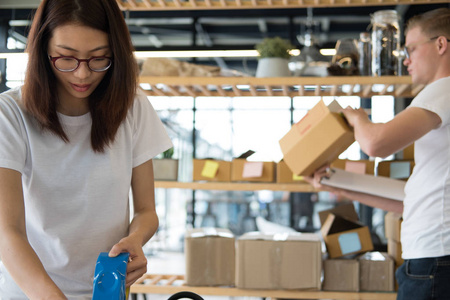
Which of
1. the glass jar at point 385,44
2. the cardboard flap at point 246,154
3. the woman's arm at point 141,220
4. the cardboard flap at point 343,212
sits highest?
the glass jar at point 385,44

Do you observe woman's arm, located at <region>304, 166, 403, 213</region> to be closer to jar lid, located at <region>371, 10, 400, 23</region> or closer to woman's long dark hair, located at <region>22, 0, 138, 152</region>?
jar lid, located at <region>371, 10, 400, 23</region>

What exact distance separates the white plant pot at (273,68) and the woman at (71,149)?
1638 millimetres

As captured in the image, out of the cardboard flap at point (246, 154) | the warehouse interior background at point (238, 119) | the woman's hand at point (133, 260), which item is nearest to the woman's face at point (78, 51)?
the woman's hand at point (133, 260)

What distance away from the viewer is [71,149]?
1.39 m

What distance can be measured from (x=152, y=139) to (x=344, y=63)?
1.82 meters

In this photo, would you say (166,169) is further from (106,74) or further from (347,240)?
(106,74)

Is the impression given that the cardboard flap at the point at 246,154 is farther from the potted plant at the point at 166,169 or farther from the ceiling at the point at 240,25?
the ceiling at the point at 240,25

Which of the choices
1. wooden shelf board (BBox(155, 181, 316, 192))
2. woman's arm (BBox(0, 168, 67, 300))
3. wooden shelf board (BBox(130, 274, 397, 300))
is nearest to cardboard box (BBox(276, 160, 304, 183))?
wooden shelf board (BBox(155, 181, 316, 192))

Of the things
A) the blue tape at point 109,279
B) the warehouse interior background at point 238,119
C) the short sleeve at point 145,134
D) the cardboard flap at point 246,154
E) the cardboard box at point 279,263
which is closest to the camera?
the blue tape at point 109,279

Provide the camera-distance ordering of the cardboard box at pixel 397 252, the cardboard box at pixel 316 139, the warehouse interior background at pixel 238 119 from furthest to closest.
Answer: the warehouse interior background at pixel 238 119 → the cardboard box at pixel 397 252 → the cardboard box at pixel 316 139

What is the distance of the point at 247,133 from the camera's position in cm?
838

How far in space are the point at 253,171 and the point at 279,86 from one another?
1.76 feet

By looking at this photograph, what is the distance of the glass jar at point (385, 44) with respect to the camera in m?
2.99

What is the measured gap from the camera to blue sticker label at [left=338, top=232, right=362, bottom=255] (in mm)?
2965
